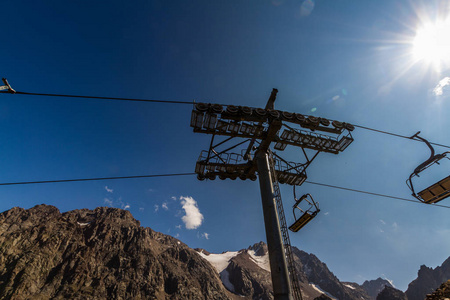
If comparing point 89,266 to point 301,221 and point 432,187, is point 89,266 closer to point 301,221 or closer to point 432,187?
point 301,221

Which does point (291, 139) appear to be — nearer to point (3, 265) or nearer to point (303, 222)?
point (303, 222)

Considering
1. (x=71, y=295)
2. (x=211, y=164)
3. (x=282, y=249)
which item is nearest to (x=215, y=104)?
(x=211, y=164)

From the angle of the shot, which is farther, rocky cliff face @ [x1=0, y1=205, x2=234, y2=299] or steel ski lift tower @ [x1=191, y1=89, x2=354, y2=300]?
rocky cliff face @ [x1=0, y1=205, x2=234, y2=299]

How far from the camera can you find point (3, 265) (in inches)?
5349

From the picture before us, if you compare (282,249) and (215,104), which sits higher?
(215,104)

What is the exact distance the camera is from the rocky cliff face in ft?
428

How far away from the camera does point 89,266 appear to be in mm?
150125

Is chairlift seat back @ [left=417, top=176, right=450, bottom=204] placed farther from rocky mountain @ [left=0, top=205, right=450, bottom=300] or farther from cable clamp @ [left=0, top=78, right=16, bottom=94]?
rocky mountain @ [left=0, top=205, right=450, bottom=300]

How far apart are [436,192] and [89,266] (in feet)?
603

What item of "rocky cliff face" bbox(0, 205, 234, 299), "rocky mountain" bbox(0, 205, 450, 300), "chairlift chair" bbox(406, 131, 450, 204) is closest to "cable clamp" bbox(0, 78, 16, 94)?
"chairlift chair" bbox(406, 131, 450, 204)

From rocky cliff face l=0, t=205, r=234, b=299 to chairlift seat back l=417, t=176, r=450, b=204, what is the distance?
529ft

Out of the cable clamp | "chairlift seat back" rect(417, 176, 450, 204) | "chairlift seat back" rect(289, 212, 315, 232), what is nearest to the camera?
the cable clamp

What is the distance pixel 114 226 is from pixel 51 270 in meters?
55.9

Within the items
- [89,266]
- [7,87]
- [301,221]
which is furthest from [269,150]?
[89,266]
